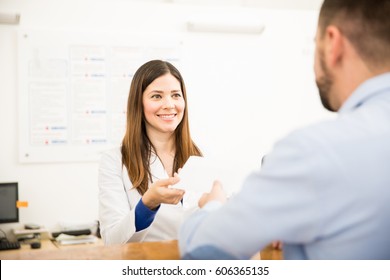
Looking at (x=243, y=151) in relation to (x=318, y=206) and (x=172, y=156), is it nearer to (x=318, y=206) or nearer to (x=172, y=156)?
(x=172, y=156)

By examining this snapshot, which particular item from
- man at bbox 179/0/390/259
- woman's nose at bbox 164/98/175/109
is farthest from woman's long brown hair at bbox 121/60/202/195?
man at bbox 179/0/390/259

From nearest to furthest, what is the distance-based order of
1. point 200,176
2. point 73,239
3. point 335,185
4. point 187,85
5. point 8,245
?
point 335,185 < point 200,176 < point 8,245 < point 73,239 < point 187,85

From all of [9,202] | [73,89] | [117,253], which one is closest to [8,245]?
[9,202]

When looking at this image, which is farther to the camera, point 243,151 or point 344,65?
point 243,151

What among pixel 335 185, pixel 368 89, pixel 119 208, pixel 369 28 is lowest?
pixel 119 208

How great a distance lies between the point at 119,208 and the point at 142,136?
37cm

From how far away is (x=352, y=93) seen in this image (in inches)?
33.6


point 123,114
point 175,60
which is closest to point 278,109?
point 175,60

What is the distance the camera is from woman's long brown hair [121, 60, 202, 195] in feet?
6.08

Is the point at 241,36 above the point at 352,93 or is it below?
above

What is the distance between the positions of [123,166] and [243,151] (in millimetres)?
2001

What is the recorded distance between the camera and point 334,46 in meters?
0.86

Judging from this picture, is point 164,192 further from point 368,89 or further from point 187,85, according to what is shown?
point 187,85

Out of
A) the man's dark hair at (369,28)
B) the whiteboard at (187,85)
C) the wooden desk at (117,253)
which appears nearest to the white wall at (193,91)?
the whiteboard at (187,85)
